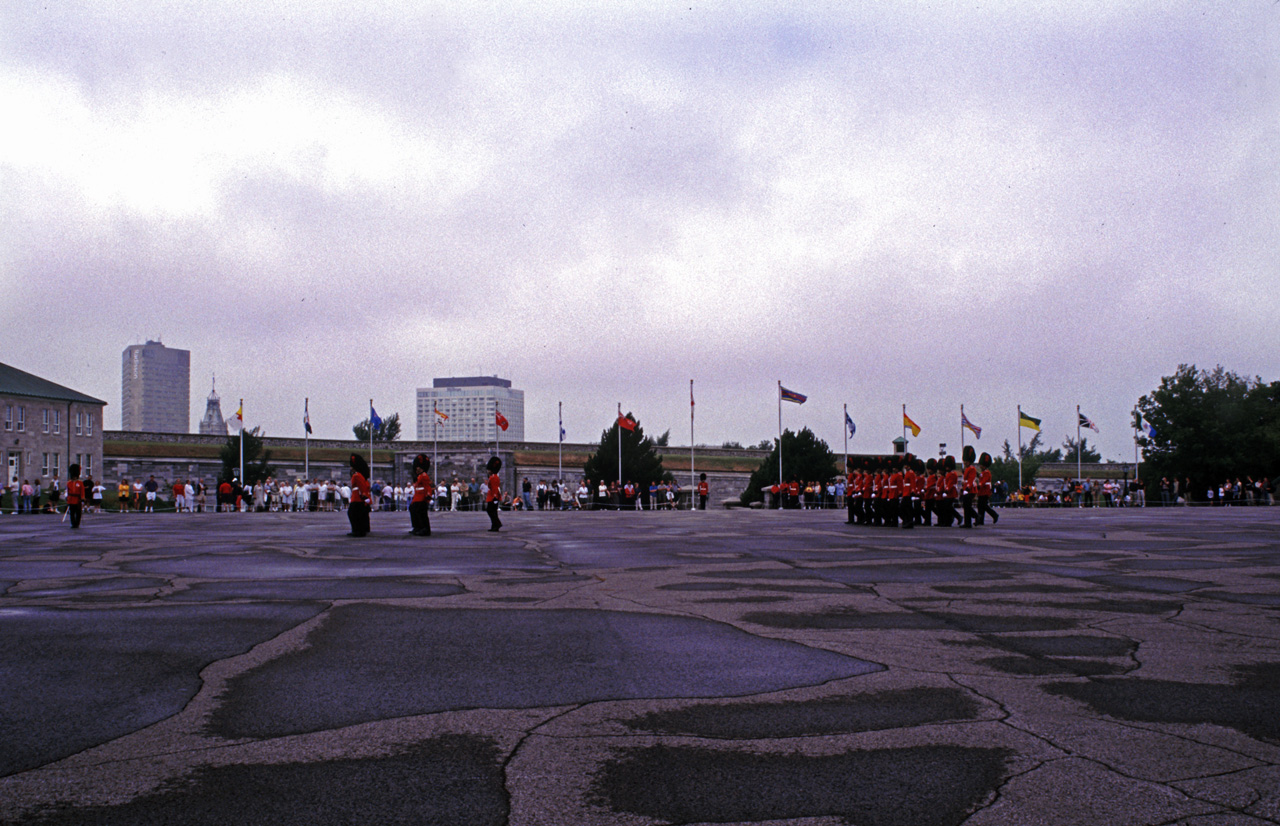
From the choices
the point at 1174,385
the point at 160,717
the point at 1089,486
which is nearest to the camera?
the point at 160,717

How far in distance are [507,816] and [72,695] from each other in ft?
10.9

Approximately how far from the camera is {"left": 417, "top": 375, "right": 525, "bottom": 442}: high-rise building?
16575 centimetres

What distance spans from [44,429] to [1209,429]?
274 ft

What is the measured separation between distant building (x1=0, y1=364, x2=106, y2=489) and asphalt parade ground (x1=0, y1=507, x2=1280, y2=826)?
70.8m

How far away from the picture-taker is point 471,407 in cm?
17412

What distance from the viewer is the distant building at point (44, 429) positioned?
71.9 metres

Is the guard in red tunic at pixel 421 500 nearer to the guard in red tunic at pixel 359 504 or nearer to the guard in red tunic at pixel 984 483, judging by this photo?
the guard in red tunic at pixel 359 504

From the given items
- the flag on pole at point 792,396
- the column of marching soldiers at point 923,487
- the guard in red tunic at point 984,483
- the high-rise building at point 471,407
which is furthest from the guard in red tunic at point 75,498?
the high-rise building at point 471,407

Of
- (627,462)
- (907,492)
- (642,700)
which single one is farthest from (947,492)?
(627,462)

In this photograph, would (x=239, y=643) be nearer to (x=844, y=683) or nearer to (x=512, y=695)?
(x=512, y=695)

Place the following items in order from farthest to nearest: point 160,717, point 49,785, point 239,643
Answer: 1. point 239,643
2. point 160,717
3. point 49,785

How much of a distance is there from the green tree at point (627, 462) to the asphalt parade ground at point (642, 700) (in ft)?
173

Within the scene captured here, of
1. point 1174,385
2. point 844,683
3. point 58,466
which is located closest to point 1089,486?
point 1174,385

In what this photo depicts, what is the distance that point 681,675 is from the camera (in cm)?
622
